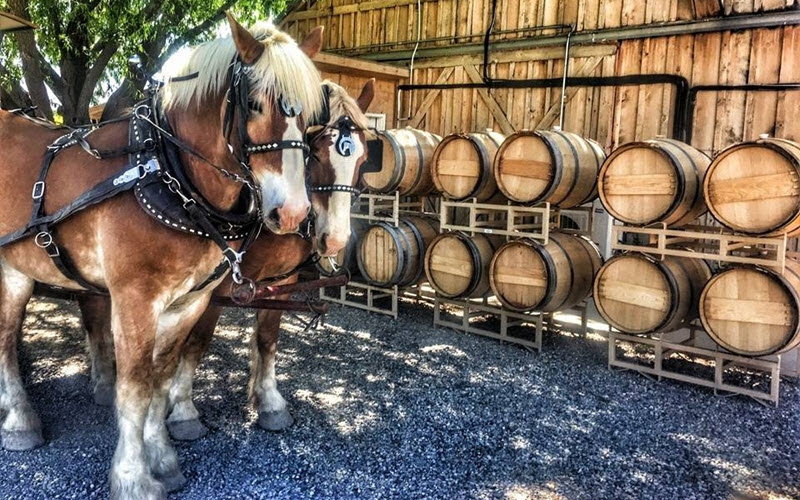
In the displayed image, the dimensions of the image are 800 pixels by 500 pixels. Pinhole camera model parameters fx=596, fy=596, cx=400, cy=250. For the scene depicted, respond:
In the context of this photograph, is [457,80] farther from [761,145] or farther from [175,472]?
[175,472]

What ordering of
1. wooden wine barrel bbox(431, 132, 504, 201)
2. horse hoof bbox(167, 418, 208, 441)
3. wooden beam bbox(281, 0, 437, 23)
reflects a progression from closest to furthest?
horse hoof bbox(167, 418, 208, 441)
wooden wine barrel bbox(431, 132, 504, 201)
wooden beam bbox(281, 0, 437, 23)

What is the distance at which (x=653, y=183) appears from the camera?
219 inches

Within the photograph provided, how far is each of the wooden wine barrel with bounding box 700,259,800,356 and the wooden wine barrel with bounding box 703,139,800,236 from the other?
398 millimetres

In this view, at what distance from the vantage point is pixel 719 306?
205 inches

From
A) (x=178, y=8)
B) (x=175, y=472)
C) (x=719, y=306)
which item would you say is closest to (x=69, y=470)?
(x=175, y=472)

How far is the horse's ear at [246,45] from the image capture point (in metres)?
2.55

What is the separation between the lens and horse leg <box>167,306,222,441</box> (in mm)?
4098

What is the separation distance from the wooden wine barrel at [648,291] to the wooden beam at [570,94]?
332 cm

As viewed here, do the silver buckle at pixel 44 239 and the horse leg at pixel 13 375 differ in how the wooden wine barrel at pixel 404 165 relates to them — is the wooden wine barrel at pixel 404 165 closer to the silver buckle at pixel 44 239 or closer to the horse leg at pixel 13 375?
the horse leg at pixel 13 375

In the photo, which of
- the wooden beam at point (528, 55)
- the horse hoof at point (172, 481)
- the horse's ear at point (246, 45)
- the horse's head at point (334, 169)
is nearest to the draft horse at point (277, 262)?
the horse's head at point (334, 169)

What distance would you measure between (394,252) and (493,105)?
314 cm

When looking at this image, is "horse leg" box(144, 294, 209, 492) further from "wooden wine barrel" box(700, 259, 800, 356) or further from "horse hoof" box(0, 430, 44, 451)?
"wooden wine barrel" box(700, 259, 800, 356)

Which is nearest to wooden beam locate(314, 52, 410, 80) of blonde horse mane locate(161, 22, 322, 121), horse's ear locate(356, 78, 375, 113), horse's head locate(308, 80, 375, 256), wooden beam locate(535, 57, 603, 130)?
wooden beam locate(535, 57, 603, 130)

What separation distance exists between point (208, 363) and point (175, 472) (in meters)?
2.32
